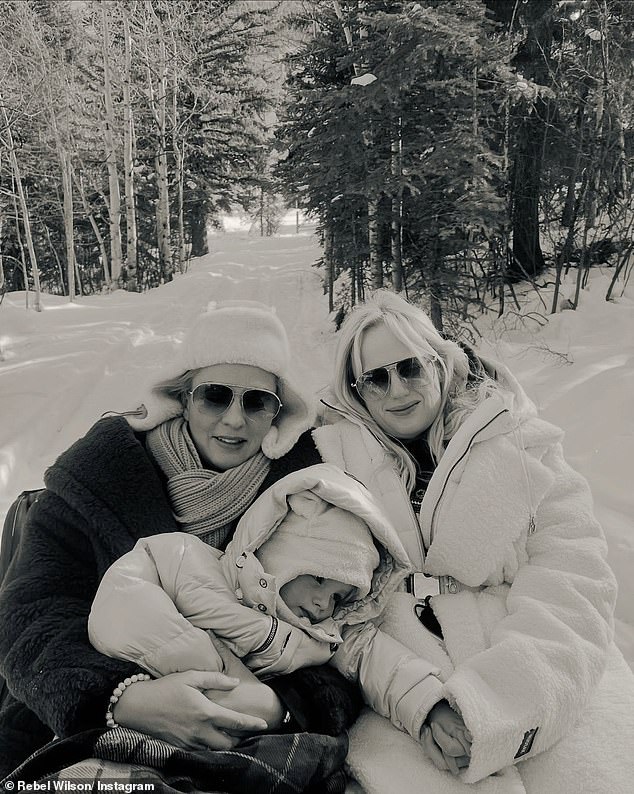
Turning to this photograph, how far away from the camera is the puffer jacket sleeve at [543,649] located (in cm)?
159

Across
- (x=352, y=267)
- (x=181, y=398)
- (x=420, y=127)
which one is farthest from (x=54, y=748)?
(x=352, y=267)

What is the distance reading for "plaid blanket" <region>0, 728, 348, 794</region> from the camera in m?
1.31

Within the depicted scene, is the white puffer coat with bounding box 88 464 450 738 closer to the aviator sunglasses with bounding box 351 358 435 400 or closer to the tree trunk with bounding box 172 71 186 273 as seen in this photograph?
the aviator sunglasses with bounding box 351 358 435 400

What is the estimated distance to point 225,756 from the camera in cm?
144

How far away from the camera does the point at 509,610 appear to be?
196 centimetres

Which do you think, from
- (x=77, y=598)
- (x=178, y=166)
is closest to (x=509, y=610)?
(x=77, y=598)

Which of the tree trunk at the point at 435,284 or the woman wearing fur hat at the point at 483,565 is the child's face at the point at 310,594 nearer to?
the woman wearing fur hat at the point at 483,565

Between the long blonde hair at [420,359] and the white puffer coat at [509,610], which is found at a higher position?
the long blonde hair at [420,359]

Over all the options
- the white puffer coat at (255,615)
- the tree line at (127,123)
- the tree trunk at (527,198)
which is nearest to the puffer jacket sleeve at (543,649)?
the white puffer coat at (255,615)

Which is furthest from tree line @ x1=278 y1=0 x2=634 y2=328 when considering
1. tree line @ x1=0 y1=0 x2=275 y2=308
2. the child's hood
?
tree line @ x1=0 y1=0 x2=275 y2=308

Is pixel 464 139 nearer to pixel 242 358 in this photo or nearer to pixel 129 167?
pixel 242 358

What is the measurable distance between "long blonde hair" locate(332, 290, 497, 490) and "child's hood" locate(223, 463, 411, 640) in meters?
0.45

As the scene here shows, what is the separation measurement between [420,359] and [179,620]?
1.24m

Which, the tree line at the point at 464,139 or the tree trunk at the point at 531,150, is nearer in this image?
the tree line at the point at 464,139
